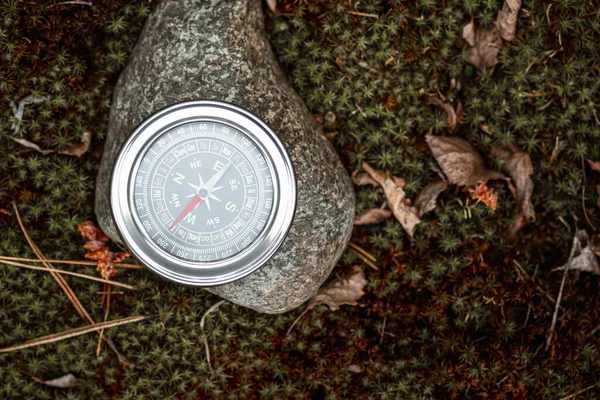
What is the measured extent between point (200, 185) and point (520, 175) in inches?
95.8

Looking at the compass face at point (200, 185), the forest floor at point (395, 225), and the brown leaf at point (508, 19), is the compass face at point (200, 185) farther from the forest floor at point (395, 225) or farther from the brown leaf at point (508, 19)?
the brown leaf at point (508, 19)

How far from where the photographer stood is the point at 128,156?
10.1 feet

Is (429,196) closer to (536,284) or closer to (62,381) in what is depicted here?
(536,284)

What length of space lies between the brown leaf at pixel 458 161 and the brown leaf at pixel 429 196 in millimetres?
87

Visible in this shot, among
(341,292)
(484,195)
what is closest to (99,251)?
(341,292)

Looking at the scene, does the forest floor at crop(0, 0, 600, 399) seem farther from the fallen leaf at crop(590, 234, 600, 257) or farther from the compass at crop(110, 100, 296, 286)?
the compass at crop(110, 100, 296, 286)

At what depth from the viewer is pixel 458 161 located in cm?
398

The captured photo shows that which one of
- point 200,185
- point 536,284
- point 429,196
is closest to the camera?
point 200,185

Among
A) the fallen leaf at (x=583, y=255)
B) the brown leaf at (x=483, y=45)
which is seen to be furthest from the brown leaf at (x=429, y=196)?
the fallen leaf at (x=583, y=255)

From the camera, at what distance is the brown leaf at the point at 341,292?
4043 mm

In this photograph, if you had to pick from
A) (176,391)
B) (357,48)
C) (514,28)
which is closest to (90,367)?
(176,391)

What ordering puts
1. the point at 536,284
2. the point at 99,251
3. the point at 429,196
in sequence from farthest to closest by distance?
the point at 536,284, the point at 429,196, the point at 99,251

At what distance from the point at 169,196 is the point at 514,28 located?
2.82 meters

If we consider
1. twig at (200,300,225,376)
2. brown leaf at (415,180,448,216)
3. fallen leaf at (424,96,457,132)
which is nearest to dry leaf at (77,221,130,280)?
twig at (200,300,225,376)
